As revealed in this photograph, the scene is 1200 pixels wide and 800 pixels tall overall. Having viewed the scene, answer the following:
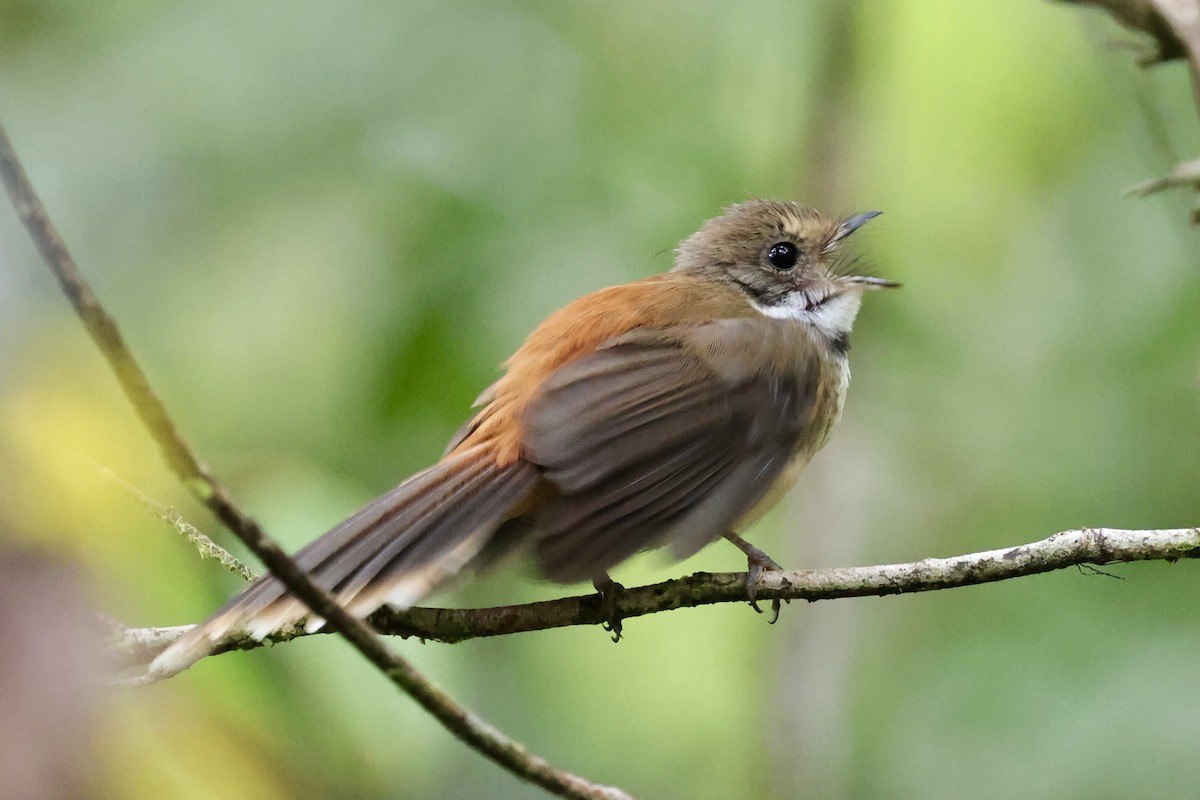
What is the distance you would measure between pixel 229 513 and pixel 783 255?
11.0 ft

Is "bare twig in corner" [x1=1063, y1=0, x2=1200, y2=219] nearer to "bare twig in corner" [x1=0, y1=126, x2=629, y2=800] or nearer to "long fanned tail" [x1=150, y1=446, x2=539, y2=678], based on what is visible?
"bare twig in corner" [x1=0, y1=126, x2=629, y2=800]

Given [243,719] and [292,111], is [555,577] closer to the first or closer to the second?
[243,719]

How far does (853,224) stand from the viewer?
176 inches

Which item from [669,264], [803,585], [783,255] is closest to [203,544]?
[803,585]

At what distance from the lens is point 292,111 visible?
3.82 m

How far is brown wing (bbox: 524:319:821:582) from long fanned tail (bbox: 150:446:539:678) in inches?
5.5

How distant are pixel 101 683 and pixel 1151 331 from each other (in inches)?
154

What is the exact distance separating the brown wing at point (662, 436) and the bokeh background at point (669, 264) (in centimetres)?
26

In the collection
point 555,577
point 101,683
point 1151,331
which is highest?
point 101,683

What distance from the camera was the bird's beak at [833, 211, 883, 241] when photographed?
4414 millimetres

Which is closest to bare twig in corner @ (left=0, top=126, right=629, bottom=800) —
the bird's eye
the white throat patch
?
the white throat patch

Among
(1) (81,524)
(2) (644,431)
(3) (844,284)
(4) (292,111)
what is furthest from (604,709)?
(1) (81,524)

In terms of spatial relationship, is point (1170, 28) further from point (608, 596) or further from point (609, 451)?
point (608, 596)

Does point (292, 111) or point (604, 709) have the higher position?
point (292, 111)
